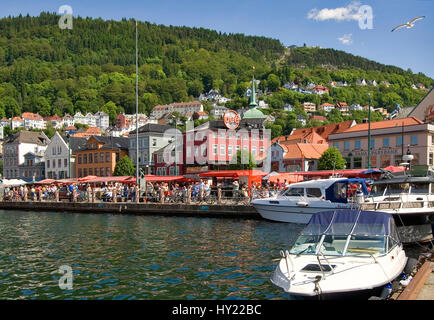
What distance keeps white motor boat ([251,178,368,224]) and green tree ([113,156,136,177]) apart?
186ft

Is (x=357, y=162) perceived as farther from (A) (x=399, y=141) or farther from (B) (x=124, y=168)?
(B) (x=124, y=168)

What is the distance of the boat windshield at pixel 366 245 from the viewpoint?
13092 mm

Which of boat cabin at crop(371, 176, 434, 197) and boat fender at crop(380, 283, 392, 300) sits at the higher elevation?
boat cabin at crop(371, 176, 434, 197)

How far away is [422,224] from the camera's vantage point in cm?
2245

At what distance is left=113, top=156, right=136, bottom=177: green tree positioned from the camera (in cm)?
8456

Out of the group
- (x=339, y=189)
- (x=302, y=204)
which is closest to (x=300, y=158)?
(x=339, y=189)

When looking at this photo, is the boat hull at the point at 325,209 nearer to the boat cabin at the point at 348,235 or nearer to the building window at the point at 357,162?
the boat cabin at the point at 348,235

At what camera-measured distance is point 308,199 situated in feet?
98.7

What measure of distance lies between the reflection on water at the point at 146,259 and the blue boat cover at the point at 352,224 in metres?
2.44

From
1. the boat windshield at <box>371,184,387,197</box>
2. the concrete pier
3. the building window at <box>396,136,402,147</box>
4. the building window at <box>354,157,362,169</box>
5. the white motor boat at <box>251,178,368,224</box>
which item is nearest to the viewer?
the boat windshield at <box>371,184,387,197</box>

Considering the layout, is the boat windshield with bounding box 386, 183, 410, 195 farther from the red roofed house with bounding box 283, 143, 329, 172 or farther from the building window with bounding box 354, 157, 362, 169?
the red roofed house with bounding box 283, 143, 329, 172

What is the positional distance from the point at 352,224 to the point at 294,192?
659 inches

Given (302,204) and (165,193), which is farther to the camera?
(165,193)

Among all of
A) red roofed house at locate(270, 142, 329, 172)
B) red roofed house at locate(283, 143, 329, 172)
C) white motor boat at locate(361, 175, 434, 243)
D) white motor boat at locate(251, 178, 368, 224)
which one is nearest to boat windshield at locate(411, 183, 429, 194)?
white motor boat at locate(361, 175, 434, 243)
